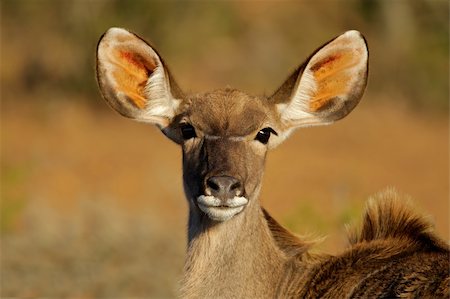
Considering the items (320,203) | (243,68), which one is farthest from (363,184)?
(243,68)

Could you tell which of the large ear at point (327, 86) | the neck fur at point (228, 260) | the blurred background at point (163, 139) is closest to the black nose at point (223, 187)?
the neck fur at point (228, 260)

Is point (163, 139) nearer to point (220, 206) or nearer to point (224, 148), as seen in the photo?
point (224, 148)

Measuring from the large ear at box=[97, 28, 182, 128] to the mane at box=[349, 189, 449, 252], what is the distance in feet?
4.83

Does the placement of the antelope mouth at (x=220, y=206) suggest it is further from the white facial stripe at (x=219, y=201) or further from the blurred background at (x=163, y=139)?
the blurred background at (x=163, y=139)

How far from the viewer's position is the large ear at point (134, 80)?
23.8 ft

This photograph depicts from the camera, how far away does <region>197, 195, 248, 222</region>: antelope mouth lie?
641 centimetres

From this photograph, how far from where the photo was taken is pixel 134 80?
7469 mm

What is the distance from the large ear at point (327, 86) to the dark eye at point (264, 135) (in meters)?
0.22

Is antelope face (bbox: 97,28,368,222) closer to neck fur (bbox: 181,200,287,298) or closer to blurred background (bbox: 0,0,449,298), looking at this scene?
neck fur (bbox: 181,200,287,298)

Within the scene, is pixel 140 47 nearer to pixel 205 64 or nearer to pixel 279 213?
pixel 279 213

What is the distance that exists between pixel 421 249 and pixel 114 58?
2416 millimetres

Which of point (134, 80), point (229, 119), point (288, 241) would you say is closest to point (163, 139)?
point (134, 80)

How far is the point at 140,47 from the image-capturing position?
7250 millimetres

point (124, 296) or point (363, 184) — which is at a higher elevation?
point (363, 184)
